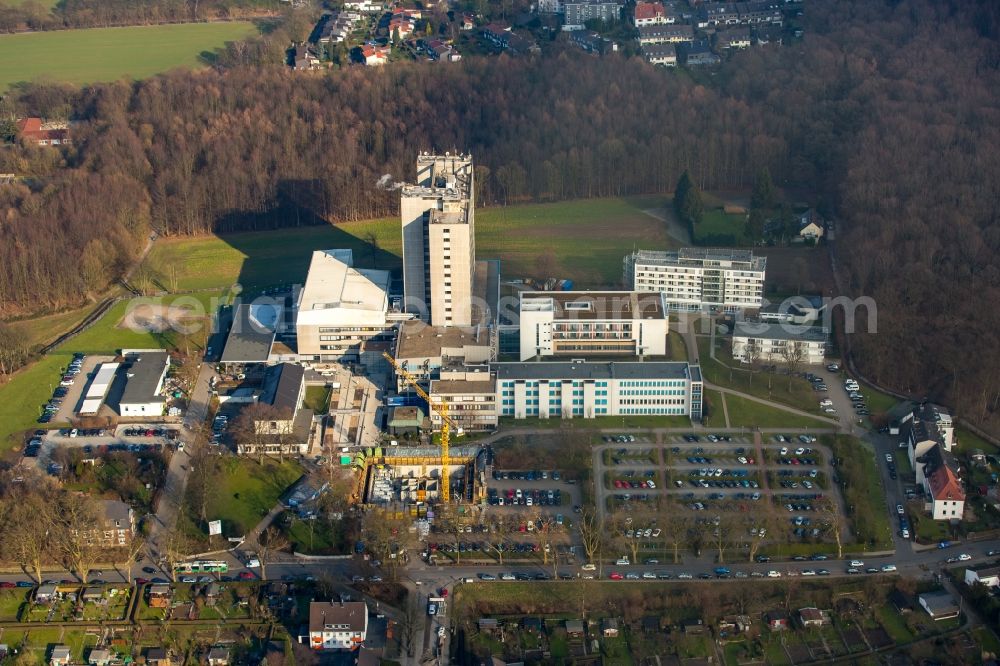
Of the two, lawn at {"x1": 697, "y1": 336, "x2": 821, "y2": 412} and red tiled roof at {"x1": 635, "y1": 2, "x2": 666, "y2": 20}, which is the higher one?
red tiled roof at {"x1": 635, "y1": 2, "x2": 666, "y2": 20}

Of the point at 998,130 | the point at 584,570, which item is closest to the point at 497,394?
the point at 584,570

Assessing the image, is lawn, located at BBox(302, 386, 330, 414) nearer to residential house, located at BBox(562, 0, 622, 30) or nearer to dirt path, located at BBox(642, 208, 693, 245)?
dirt path, located at BBox(642, 208, 693, 245)

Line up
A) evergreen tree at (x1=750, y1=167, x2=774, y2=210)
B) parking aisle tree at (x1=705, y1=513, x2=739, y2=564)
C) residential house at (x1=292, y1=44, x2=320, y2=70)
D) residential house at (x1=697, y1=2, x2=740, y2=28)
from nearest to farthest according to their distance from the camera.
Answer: parking aisle tree at (x1=705, y1=513, x2=739, y2=564)
evergreen tree at (x1=750, y1=167, x2=774, y2=210)
residential house at (x1=292, y1=44, x2=320, y2=70)
residential house at (x1=697, y1=2, x2=740, y2=28)

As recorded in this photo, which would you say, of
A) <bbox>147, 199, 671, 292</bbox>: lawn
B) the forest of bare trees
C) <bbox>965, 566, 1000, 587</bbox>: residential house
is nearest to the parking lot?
<bbox>965, 566, 1000, 587</bbox>: residential house

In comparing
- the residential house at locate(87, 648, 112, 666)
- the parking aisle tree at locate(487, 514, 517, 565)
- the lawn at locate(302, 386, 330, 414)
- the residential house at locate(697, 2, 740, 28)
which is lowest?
the residential house at locate(87, 648, 112, 666)

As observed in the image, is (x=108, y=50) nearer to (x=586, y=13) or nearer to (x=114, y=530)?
(x=586, y=13)

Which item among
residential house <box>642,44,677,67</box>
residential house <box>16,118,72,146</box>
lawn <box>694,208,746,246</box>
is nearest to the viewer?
lawn <box>694,208,746,246</box>
